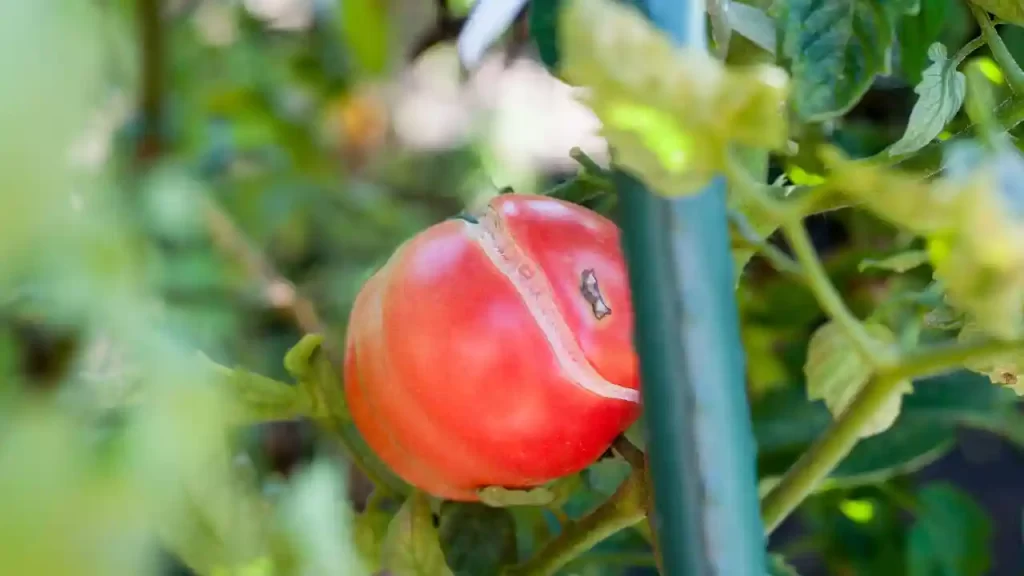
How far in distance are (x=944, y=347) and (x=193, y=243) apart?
2.21 ft

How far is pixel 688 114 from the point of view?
0.50ft

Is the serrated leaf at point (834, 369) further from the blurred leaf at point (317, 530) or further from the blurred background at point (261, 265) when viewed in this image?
the blurred leaf at point (317, 530)

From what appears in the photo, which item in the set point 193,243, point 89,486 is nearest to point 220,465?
point 89,486

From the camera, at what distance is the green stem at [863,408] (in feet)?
0.59

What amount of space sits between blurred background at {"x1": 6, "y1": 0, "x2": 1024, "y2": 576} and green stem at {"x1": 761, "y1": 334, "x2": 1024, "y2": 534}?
83 millimetres

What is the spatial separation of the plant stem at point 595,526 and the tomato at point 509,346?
0.02 metres

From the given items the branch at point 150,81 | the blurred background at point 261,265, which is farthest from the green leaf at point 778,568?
the branch at point 150,81

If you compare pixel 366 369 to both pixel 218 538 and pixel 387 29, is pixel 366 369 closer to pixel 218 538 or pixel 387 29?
pixel 218 538

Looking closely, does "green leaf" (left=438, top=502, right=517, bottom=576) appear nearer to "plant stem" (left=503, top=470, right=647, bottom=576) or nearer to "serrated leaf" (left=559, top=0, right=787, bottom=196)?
"plant stem" (left=503, top=470, right=647, bottom=576)

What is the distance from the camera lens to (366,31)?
796 mm

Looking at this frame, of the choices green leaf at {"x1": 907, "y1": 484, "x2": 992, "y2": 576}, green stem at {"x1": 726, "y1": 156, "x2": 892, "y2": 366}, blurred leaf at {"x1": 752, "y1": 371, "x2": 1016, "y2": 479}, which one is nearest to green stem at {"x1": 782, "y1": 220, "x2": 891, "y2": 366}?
green stem at {"x1": 726, "y1": 156, "x2": 892, "y2": 366}

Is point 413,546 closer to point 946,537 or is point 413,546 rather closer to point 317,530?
point 317,530

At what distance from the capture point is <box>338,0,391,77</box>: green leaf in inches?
30.8

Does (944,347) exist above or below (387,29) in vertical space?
above
